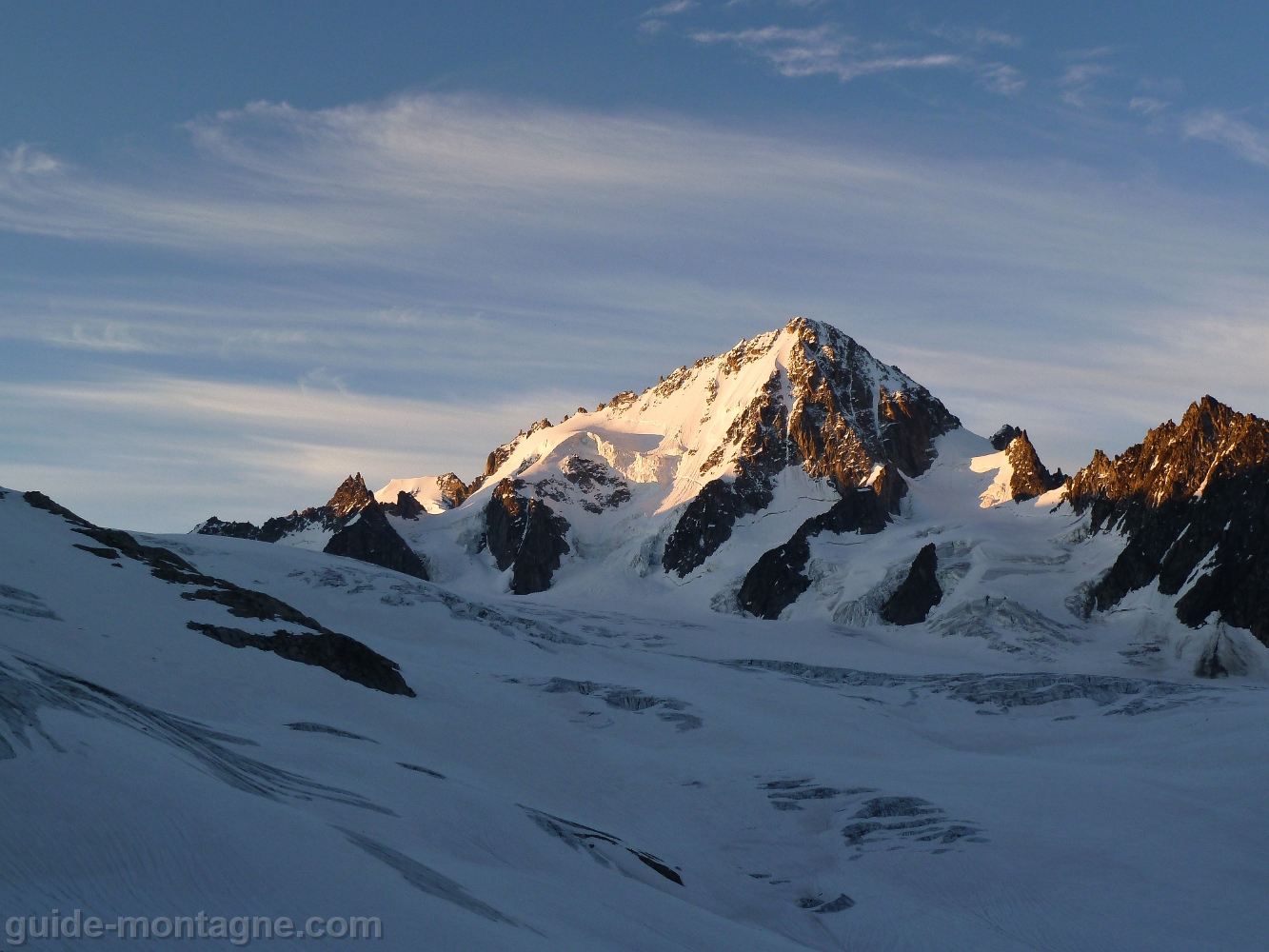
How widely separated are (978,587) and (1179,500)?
25.3 meters

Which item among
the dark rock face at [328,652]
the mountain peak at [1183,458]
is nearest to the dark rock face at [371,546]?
the mountain peak at [1183,458]

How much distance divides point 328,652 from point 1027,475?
14747 centimetres

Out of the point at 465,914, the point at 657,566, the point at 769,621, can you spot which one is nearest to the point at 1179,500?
the point at 769,621

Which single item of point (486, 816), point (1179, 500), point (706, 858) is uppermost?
point (1179, 500)

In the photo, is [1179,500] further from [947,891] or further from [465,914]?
[465,914]

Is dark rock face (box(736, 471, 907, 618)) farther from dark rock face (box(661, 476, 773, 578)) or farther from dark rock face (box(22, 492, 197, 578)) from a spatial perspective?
dark rock face (box(22, 492, 197, 578))

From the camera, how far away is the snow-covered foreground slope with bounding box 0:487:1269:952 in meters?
21.5

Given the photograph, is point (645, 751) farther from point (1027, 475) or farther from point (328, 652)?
point (1027, 475)

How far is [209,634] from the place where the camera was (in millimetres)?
57250

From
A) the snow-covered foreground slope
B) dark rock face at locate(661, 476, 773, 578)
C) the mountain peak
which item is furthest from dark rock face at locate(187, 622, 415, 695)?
dark rock face at locate(661, 476, 773, 578)

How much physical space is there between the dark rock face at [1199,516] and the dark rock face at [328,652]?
292ft

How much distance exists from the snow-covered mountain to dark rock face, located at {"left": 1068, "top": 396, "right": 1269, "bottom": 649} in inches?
18.6

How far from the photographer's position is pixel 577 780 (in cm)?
5250

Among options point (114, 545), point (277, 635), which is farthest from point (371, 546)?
point (277, 635)
